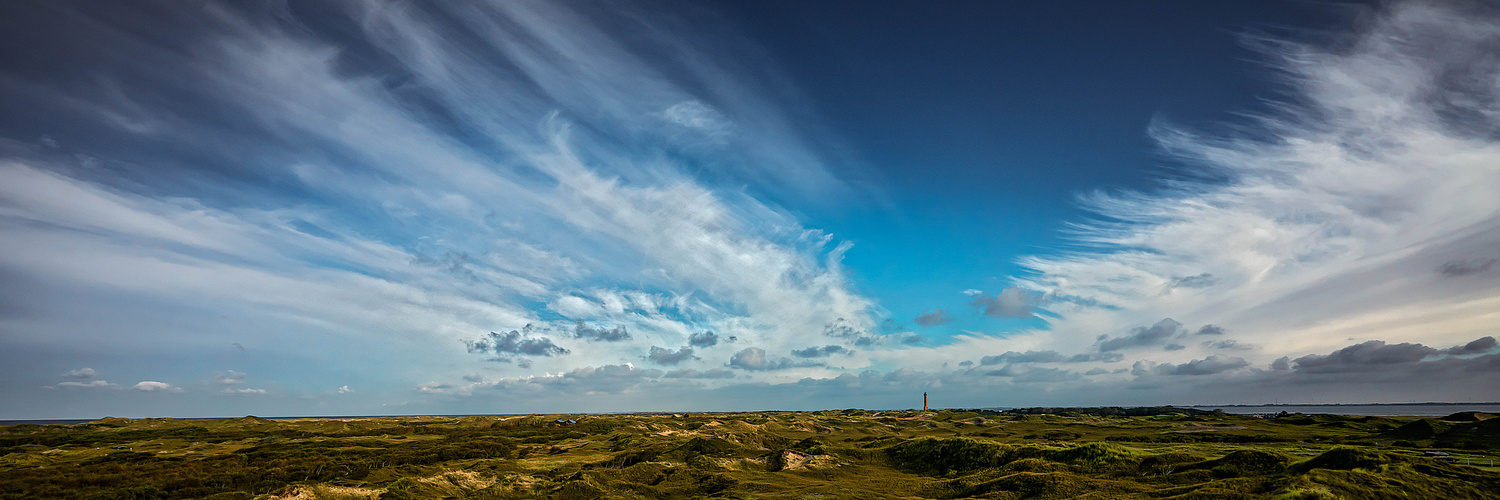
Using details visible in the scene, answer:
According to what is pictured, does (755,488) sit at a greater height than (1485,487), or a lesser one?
lesser

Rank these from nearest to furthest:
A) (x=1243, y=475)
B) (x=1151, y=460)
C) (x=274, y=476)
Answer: (x=1243, y=475) → (x=1151, y=460) → (x=274, y=476)

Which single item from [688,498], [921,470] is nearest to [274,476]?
[688,498]

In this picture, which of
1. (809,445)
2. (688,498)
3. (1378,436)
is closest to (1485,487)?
(688,498)

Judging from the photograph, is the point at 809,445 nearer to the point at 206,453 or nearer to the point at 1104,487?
the point at 1104,487

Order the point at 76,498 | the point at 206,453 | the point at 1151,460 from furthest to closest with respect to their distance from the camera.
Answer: the point at 206,453 < the point at 76,498 < the point at 1151,460

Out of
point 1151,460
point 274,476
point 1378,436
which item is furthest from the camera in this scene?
point 1378,436

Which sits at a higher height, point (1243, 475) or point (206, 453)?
point (1243, 475)

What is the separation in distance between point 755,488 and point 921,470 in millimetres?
23310

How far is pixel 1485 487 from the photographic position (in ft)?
104

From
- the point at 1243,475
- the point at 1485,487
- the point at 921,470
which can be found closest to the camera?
the point at 1485,487

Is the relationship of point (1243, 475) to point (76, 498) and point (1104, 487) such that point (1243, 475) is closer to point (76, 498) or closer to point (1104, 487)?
point (1104, 487)

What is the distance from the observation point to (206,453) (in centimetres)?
9275

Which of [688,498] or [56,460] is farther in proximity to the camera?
[56,460]

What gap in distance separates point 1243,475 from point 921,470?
106ft
